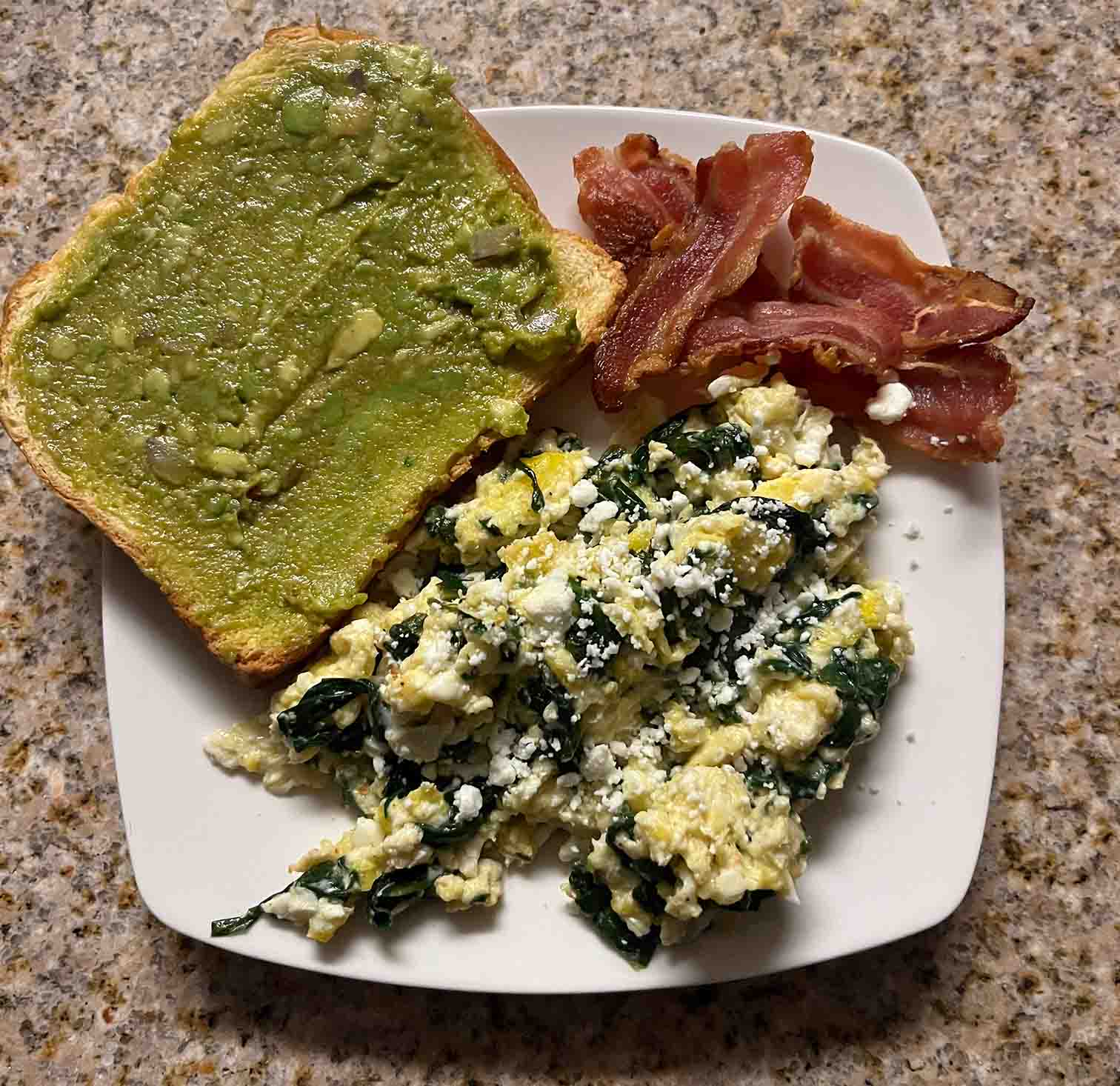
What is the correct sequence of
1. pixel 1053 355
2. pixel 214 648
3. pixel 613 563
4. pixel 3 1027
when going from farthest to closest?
1. pixel 1053 355
2. pixel 3 1027
3. pixel 214 648
4. pixel 613 563

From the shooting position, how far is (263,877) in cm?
233

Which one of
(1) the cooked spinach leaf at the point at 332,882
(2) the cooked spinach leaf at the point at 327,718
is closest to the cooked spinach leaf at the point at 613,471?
(2) the cooked spinach leaf at the point at 327,718

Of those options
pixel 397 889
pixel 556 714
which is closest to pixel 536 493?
pixel 556 714

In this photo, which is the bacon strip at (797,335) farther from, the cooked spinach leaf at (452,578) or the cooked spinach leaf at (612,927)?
the cooked spinach leaf at (612,927)

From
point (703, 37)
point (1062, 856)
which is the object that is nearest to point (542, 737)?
point (1062, 856)

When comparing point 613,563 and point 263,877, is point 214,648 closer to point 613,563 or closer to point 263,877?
point 263,877

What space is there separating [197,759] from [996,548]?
1.99 metres

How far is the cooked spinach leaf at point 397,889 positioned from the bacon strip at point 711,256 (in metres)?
1.17

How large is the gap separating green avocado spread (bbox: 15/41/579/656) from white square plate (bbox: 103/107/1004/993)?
0.26m

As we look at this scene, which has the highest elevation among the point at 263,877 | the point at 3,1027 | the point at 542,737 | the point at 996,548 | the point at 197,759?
the point at 996,548

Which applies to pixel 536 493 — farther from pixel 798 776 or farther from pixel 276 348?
pixel 798 776

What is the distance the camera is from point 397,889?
220 centimetres

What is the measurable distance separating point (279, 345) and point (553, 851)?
1340mm

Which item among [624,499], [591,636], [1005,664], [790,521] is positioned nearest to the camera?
[591,636]
